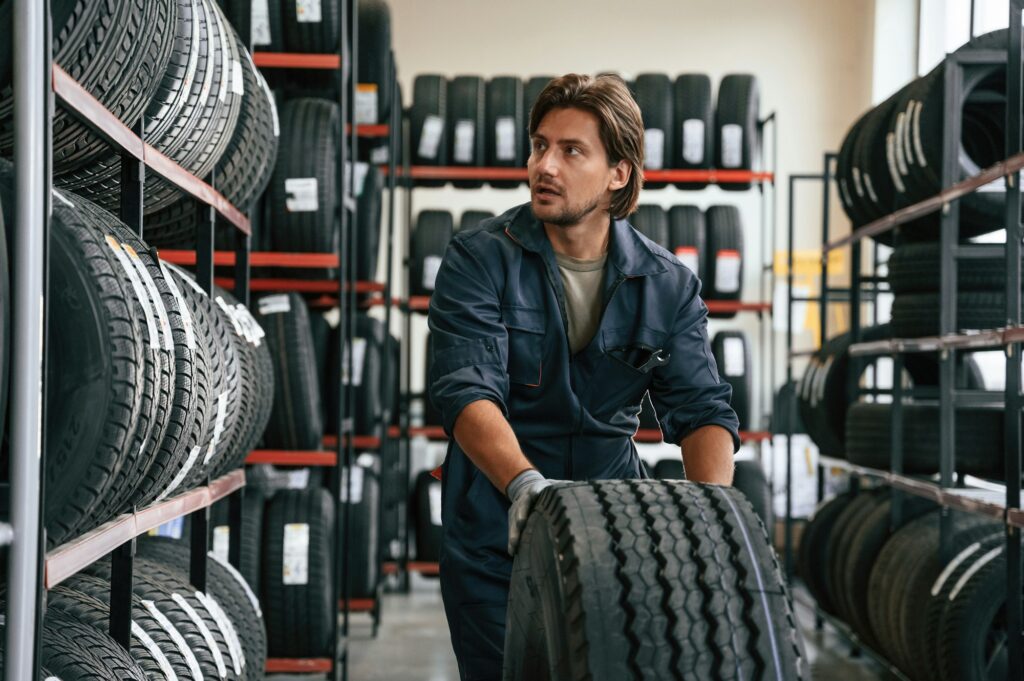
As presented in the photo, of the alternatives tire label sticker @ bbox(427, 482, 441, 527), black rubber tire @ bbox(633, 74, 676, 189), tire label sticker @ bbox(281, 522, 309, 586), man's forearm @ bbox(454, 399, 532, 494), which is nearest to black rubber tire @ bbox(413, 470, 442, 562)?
tire label sticker @ bbox(427, 482, 441, 527)

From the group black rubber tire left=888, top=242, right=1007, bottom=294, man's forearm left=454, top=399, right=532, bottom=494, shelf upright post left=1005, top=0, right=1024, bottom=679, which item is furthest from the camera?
black rubber tire left=888, top=242, right=1007, bottom=294

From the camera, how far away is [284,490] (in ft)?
15.7

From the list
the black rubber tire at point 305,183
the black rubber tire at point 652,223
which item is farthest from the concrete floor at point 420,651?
the black rubber tire at point 652,223

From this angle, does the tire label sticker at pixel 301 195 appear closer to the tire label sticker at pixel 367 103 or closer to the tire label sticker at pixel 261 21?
the tire label sticker at pixel 261 21

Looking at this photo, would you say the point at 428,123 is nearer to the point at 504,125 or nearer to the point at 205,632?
the point at 504,125

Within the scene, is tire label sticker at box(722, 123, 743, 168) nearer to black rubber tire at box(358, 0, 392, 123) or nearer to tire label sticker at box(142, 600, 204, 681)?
black rubber tire at box(358, 0, 392, 123)

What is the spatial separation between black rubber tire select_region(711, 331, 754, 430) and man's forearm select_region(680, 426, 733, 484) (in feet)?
14.5

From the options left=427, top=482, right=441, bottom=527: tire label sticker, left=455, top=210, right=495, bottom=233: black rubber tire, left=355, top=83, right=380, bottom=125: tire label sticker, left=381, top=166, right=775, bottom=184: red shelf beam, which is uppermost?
left=355, top=83, right=380, bottom=125: tire label sticker

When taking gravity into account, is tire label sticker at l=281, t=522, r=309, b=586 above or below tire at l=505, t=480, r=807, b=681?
below

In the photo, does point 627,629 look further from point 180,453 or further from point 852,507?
point 852,507

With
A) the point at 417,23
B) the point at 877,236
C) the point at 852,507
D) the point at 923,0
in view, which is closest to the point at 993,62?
the point at 877,236

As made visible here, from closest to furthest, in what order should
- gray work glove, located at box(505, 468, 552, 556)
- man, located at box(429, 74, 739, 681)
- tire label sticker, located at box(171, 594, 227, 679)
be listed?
gray work glove, located at box(505, 468, 552, 556)
man, located at box(429, 74, 739, 681)
tire label sticker, located at box(171, 594, 227, 679)

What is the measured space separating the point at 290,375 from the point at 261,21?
5.15 feet

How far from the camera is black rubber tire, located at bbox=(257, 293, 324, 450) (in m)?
4.71
